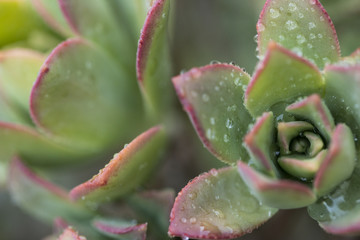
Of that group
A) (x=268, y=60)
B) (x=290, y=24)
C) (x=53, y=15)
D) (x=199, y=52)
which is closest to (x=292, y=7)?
(x=290, y=24)

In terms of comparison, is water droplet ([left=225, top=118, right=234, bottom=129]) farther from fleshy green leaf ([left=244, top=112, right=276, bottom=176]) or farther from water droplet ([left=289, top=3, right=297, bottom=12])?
water droplet ([left=289, top=3, right=297, bottom=12])

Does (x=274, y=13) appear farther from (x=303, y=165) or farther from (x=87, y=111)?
(x=87, y=111)

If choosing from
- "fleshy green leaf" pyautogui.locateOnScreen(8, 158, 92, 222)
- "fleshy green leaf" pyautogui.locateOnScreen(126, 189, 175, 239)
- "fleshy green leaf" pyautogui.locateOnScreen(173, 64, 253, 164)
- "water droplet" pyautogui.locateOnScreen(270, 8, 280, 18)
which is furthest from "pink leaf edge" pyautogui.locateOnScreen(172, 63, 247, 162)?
"fleshy green leaf" pyautogui.locateOnScreen(8, 158, 92, 222)

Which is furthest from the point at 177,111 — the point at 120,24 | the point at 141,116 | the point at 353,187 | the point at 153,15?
the point at 353,187

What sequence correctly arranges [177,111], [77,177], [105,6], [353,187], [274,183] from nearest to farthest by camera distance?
1. [274,183]
2. [353,187]
3. [105,6]
4. [177,111]
5. [77,177]

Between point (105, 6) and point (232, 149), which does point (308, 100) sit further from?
point (105, 6)
